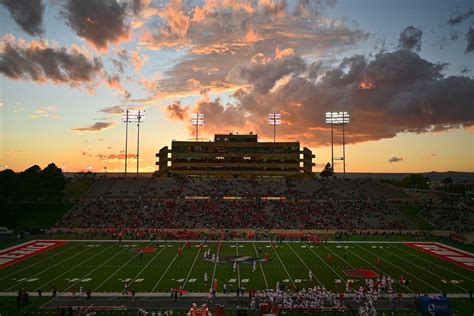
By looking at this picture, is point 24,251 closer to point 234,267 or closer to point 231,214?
point 234,267

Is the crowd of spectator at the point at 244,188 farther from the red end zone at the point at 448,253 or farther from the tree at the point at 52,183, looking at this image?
the red end zone at the point at 448,253

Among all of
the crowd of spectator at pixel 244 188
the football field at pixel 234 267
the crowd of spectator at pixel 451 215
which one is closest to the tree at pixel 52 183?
the crowd of spectator at pixel 244 188

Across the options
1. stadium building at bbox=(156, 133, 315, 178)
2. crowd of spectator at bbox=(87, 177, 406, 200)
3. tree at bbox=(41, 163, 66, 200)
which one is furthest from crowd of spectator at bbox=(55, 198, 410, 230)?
stadium building at bbox=(156, 133, 315, 178)

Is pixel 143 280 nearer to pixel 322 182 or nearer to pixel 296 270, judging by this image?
pixel 296 270

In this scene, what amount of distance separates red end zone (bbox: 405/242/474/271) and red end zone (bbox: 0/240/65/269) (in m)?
35.0

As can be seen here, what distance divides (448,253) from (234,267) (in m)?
20.6

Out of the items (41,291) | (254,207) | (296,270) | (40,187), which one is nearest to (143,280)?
(41,291)

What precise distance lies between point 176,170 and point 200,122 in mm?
11203

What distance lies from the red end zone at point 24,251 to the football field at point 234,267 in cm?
71

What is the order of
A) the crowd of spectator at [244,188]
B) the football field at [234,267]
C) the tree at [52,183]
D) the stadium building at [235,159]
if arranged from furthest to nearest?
the stadium building at [235,159]
the crowd of spectator at [244,188]
the tree at [52,183]
the football field at [234,267]

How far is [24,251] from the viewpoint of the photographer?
36344 millimetres

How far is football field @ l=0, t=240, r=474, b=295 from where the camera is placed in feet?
83.9

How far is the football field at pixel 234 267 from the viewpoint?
25.6 metres

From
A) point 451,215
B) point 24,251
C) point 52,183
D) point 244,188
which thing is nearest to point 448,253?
point 451,215
